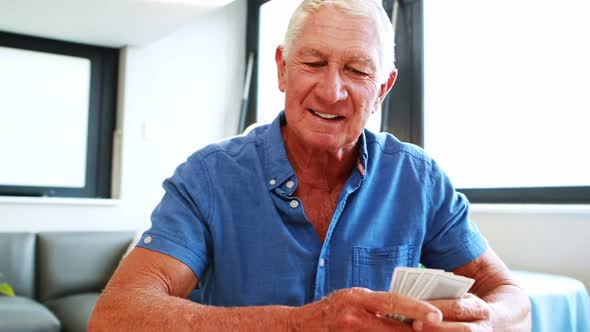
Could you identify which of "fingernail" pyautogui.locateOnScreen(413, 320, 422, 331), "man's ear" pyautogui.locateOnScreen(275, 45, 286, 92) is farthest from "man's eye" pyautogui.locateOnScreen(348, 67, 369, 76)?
"fingernail" pyautogui.locateOnScreen(413, 320, 422, 331)

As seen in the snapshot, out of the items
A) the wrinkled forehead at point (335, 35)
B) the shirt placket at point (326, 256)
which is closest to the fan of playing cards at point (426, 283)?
the shirt placket at point (326, 256)

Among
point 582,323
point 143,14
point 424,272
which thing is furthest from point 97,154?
point 424,272

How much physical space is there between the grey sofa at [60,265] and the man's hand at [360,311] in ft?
9.35

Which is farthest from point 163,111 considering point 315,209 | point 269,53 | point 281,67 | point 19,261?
point 315,209

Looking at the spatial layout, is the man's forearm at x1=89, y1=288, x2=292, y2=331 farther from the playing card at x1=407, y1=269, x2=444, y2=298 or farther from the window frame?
the window frame

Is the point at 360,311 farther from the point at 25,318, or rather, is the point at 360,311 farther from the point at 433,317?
the point at 25,318

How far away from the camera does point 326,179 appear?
1.30 meters

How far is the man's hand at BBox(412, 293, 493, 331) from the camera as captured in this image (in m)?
0.92

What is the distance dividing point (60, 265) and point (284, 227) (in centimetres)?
314

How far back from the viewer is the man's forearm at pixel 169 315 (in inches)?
36.1

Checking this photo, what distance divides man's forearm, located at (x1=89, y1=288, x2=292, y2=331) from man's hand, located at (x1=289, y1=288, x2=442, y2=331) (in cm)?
5

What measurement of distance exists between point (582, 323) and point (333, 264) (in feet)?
4.28

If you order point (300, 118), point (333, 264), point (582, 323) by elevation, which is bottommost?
point (582, 323)

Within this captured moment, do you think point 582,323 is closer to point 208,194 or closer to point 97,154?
point 208,194
